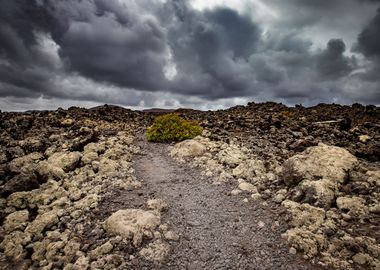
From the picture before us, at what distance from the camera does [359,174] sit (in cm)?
907

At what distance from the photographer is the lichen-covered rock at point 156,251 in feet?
21.6

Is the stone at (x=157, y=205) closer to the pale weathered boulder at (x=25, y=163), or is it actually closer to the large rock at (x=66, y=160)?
the large rock at (x=66, y=160)

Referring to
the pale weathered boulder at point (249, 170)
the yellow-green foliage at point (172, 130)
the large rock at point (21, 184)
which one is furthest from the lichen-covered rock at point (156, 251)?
the yellow-green foliage at point (172, 130)

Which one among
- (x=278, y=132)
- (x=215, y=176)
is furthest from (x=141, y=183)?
(x=278, y=132)

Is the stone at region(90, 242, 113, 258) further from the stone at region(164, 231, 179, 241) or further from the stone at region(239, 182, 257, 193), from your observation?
the stone at region(239, 182, 257, 193)

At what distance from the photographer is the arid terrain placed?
6.62m

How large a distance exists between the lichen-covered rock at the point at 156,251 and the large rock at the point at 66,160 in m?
6.03

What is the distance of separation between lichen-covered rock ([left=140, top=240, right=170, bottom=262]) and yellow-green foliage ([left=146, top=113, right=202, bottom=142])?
9447mm

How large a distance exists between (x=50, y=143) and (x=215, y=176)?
28.2ft

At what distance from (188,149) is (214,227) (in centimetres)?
644

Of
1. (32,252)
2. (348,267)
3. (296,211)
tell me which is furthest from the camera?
(296,211)

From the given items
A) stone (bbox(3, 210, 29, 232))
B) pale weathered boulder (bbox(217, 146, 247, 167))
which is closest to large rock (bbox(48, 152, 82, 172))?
stone (bbox(3, 210, 29, 232))

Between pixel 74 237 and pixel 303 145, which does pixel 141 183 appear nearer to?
pixel 74 237

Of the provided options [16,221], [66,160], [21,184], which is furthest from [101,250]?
[66,160]
